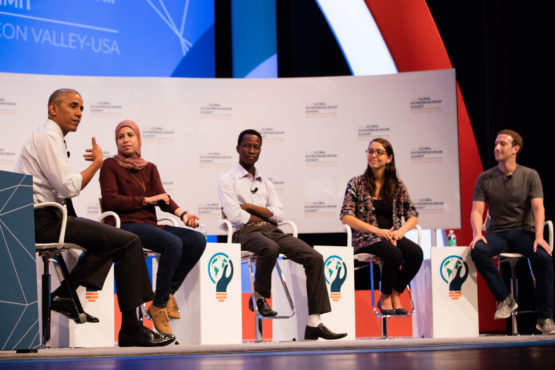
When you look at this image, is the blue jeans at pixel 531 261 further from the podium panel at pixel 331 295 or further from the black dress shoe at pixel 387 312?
the podium panel at pixel 331 295

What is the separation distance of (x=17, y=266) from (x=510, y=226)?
143 inches

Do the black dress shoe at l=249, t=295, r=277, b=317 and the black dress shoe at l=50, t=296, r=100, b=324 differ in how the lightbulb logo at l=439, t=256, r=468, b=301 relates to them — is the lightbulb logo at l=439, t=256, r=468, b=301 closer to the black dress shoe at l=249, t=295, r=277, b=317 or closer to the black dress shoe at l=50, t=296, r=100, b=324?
the black dress shoe at l=249, t=295, r=277, b=317

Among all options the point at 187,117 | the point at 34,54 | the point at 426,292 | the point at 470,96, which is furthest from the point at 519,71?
the point at 34,54

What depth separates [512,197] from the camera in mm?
5746

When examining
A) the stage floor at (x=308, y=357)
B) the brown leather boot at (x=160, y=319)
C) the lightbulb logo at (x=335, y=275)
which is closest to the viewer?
the stage floor at (x=308, y=357)

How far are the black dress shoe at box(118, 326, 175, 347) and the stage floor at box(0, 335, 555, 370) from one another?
19 centimetres

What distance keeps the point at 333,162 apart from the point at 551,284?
6.85 feet

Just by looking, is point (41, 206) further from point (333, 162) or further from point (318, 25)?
point (318, 25)

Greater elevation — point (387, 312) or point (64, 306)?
point (64, 306)

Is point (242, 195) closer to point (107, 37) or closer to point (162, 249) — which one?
point (162, 249)

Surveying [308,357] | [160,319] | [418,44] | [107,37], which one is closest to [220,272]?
[160,319]

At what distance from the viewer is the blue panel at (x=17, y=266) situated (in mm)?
3445

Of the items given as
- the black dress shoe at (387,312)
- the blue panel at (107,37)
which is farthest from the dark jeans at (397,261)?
the blue panel at (107,37)

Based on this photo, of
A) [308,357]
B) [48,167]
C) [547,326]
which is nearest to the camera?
[308,357]
